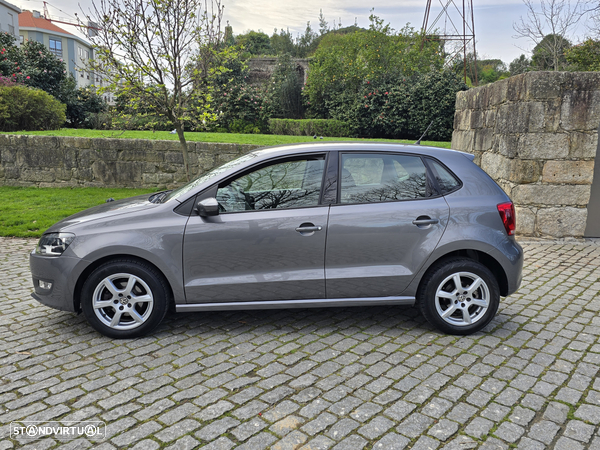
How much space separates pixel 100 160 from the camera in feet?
39.3

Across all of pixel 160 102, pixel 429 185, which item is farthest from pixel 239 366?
pixel 160 102

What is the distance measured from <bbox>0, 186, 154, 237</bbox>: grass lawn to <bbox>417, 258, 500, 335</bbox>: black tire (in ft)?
22.0

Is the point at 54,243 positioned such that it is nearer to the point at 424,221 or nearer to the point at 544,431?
the point at 424,221

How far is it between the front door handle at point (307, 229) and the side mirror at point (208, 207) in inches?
27.4

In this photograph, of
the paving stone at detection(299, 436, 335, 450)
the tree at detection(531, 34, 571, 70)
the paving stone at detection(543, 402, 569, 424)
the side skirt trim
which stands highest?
the tree at detection(531, 34, 571, 70)

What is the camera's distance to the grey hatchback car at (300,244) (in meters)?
4.00

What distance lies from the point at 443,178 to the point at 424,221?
1.53 ft

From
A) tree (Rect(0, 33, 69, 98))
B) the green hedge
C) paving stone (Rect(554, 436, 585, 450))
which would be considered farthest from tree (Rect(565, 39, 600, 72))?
tree (Rect(0, 33, 69, 98))

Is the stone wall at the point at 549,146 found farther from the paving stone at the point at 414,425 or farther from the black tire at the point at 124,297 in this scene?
the black tire at the point at 124,297

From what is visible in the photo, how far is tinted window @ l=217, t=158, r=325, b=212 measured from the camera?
4.14 metres

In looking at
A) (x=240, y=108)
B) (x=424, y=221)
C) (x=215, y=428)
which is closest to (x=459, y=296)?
(x=424, y=221)

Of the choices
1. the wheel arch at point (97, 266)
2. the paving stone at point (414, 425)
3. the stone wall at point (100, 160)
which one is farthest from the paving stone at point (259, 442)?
the stone wall at point (100, 160)

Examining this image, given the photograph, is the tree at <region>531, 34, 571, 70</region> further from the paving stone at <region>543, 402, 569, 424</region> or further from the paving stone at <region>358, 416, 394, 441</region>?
the paving stone at <region>358, 416, 394, 441</region>

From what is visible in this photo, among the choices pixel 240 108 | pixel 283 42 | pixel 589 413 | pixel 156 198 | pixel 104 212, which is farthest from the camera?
pixel 283 42
